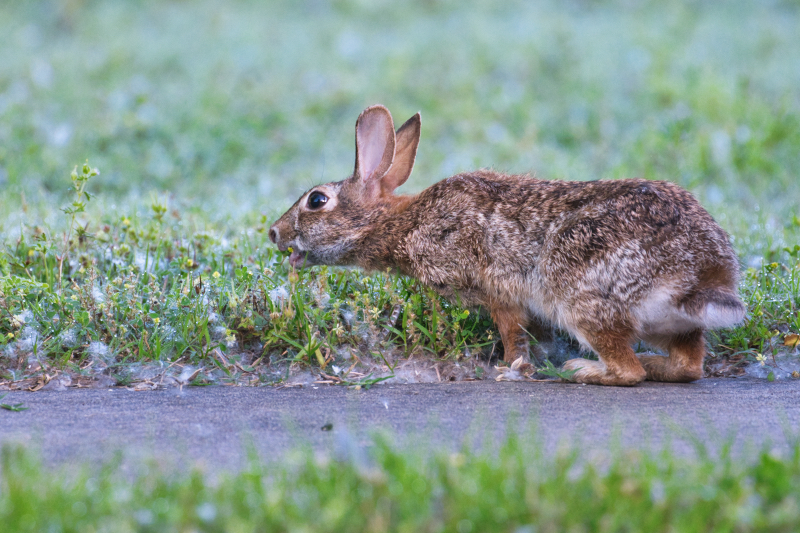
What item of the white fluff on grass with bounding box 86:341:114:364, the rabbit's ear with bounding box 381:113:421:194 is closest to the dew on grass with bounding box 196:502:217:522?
the white fluff on grass with bounding box 86:341:114:364

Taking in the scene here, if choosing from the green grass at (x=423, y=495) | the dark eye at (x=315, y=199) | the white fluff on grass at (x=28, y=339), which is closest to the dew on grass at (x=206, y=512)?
the green grass at (x=423, y=495)

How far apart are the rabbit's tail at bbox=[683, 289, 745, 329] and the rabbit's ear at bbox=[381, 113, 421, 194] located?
6.48 feet

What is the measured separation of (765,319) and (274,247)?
2.90 meters

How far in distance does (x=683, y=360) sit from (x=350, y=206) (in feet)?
6.77

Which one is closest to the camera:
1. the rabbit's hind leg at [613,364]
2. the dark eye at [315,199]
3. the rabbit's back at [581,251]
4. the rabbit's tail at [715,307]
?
the rabbit's tail at [715,307]

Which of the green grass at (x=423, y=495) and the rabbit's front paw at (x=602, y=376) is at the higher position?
the rabbit's front paw at (x=602, y=376)

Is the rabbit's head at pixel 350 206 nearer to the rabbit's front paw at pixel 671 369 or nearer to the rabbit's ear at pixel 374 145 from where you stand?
the rabbit's ear at pixel 374 145

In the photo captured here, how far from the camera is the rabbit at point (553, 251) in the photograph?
3.85 m

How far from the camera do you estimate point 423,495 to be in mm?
2238

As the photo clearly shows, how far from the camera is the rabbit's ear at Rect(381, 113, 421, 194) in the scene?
Answer: 5.05m

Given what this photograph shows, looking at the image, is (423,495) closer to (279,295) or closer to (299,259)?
(279,295)

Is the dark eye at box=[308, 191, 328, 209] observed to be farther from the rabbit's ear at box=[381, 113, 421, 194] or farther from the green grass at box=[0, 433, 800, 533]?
the green grass at box=[0, 433, 800, 533]

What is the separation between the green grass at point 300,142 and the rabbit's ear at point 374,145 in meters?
0.69

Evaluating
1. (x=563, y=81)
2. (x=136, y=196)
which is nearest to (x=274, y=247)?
(x=136, y=196)
